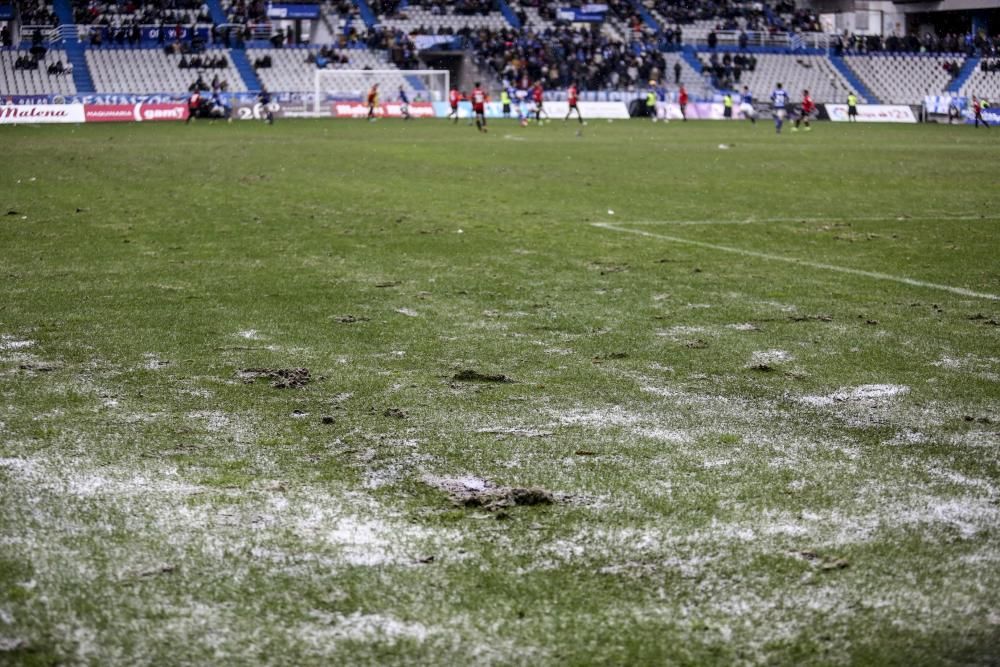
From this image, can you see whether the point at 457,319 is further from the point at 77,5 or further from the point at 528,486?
the point at 77,5

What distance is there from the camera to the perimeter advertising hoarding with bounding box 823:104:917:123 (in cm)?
6169

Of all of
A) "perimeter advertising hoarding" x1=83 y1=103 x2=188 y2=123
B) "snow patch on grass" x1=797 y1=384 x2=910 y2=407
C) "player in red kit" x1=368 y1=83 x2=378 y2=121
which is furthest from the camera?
"player in red kit" x1=368 y1=83 x2=378 y2=121

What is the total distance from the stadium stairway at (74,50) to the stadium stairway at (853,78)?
43.1 m

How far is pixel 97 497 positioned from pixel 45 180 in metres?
17.5

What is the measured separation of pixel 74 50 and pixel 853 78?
4427cm

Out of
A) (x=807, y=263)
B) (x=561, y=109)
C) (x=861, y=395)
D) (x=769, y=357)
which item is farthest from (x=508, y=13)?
(x=861, y=395)

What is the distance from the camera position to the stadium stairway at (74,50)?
59250 millimetres

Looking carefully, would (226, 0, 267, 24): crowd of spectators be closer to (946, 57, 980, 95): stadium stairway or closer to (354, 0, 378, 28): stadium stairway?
(354, 0, 378, 28): stadium stairway

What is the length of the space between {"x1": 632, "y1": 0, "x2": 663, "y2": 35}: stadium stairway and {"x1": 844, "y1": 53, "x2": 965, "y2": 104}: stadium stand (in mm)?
12613

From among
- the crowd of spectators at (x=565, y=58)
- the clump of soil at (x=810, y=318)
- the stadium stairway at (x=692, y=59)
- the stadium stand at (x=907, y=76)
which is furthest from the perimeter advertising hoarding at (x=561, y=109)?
the clump of soil at (x=810, y=318)

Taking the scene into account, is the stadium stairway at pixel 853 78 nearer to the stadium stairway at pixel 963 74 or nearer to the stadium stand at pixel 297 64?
the stadium stairway at pixel 963 74

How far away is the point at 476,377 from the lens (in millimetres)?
6547

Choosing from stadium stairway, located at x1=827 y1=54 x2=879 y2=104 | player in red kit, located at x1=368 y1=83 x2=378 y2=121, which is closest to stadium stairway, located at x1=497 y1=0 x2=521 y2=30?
player in red kit, located at x1=368 y1=83 x2=378 y2=121

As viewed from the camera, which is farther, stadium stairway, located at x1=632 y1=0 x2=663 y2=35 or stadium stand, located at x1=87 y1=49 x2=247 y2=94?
stadium stairway, located at x1=632 y1=0 x2=663 y2=35
